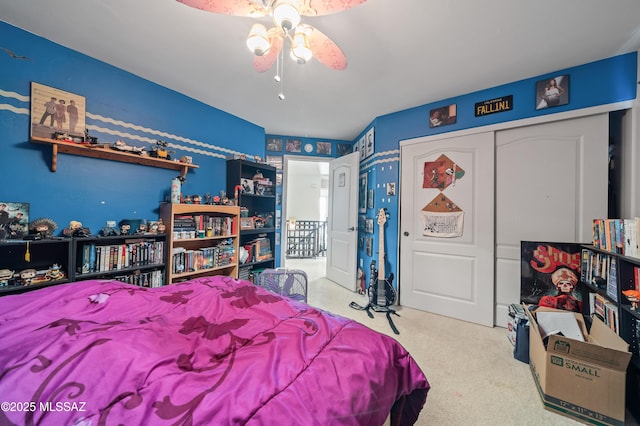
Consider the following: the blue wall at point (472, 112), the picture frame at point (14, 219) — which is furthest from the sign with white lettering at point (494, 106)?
the picture frame at point (14, 219)

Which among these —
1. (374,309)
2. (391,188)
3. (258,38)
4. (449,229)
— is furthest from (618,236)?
(258,38)

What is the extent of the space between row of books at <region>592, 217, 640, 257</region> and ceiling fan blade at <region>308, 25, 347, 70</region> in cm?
203

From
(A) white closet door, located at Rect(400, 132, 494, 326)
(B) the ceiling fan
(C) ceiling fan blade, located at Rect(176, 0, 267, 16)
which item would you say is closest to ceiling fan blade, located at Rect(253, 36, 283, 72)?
(B) the ceiling fan

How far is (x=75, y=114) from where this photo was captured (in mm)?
1949

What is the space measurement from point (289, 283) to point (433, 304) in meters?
1.74

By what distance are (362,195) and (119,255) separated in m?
3.02

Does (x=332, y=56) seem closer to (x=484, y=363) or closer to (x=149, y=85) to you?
(x=149, y=85)

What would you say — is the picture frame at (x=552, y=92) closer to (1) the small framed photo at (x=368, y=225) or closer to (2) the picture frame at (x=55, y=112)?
(1) the small framed photo at (x=368, y=225)

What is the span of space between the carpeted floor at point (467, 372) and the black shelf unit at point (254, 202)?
1138 millimetres

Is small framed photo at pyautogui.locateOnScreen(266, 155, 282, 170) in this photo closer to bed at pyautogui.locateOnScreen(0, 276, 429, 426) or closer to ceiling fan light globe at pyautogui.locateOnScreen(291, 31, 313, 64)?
Answer: ceiling fan light globe at pyautogui.locateOnScreen(291, 31, 313, 64)

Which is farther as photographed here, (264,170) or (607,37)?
(264,170)

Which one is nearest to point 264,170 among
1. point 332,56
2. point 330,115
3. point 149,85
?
point 330,115

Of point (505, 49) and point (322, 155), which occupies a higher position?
point (505, 49)

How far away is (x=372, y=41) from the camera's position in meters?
1.80
